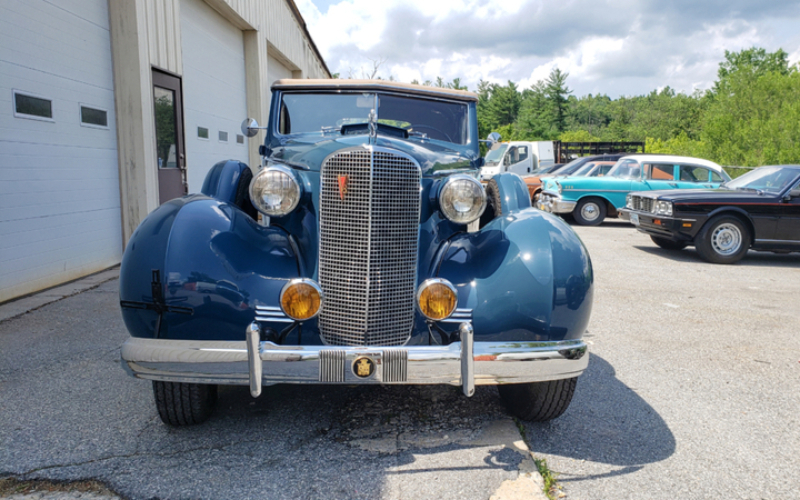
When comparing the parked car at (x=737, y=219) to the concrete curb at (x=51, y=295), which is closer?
the concrete curb at (x=51, y=295)

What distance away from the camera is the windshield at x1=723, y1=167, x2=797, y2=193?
897cm

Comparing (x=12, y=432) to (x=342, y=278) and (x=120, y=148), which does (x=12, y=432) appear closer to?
(x=342, y=278)

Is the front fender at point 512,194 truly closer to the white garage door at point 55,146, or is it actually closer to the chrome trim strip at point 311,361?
the chrome trim strip at point 311,361

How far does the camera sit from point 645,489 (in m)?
2.57

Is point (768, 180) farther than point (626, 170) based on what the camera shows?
No

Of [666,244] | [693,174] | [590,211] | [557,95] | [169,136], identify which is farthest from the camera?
[557,95]

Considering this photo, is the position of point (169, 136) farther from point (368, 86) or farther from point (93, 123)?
point (368, 86)

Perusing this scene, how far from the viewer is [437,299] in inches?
108

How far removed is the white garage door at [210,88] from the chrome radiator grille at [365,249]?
7564 mm

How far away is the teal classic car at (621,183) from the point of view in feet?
41.0

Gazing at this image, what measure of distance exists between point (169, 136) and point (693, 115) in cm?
6988

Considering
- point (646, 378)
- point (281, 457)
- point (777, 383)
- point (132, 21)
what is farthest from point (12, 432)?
point (132, 21)

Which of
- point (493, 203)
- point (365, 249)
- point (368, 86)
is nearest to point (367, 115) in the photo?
point (368, 86)

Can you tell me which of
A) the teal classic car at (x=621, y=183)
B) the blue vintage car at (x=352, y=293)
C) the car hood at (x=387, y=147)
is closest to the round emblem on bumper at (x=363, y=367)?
the blue vintage car at (x=352, y=293)
